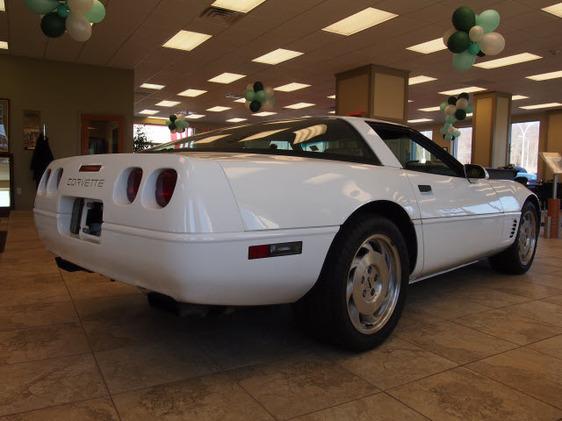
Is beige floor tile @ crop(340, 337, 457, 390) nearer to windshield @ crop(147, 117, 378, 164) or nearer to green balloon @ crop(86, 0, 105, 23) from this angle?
windshield @ crop(147, 117, 378, 164)

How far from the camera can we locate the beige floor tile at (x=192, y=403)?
1.56m

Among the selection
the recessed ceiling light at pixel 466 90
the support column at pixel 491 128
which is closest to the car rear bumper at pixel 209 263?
the recessed ceiling light at pixel 466 90

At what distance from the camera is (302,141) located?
2.36m

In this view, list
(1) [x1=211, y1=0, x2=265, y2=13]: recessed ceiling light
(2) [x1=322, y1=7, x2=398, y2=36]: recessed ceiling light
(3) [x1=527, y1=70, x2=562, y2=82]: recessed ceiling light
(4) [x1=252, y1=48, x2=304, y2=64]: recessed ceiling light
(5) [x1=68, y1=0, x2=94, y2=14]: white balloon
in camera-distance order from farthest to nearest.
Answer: (3) [x1=527, y1=70, x2=562, y2=82]: recessed ceiling light → (4) [x1=252, y1=48, x2=304, y2=64]: recessed ceiling light → (2) [x1=322, y1=7, x2=398, y2=36]: recessed ceiling light → (1) [x1=211, y1=0, x2=265, y2=13]: recessed ceiling light → (5) [x1=68, y1=0, x2=94, y2=14]: white balloon

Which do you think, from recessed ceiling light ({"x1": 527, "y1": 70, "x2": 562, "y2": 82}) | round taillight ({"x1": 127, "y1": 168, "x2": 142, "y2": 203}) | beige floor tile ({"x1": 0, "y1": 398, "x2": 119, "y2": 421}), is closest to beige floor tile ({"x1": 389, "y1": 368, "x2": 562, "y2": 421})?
beige floor tile ({"x1": 0, "y1": 398, "x2": 119, "y2": 421})

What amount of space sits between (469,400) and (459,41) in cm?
585

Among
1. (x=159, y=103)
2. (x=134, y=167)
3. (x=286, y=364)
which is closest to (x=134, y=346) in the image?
(x=286, y=364)

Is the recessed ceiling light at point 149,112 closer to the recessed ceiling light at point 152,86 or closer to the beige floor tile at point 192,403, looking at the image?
the recessed ceiling light at point 152,86

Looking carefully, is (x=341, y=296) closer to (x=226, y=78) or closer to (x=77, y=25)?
(x=77, y=25)

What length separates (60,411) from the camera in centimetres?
157

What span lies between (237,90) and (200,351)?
13.0 meters

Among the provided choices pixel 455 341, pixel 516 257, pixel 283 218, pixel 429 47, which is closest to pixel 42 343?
pixel 283 218

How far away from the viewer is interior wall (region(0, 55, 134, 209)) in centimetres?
1050

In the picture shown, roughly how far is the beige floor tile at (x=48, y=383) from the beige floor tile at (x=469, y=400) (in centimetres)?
117
